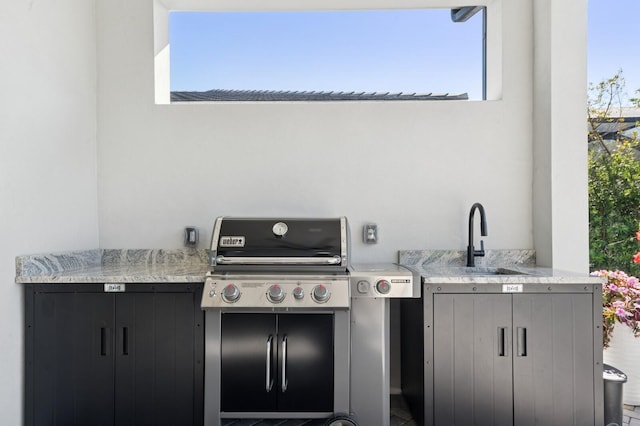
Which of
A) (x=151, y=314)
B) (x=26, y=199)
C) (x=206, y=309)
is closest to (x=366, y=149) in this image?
(x=206, y=309)

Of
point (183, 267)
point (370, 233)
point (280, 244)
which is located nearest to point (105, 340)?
point (183, 267)

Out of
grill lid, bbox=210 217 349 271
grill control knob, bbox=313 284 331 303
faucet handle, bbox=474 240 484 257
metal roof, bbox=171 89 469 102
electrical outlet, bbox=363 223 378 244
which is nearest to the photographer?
grill control knob, bbox=313 284 331 303

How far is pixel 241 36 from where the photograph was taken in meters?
3.22

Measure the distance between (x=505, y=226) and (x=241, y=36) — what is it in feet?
7.79

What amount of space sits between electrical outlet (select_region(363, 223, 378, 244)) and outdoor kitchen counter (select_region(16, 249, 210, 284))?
1.06 meters

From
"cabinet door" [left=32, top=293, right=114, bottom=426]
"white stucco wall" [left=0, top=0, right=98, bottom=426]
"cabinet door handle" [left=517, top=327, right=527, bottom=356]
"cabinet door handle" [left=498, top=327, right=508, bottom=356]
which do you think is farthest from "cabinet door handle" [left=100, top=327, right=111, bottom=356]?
"cabinet door handle" [left=517, top=327, right=527, bottom=356]

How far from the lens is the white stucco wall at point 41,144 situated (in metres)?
2.08

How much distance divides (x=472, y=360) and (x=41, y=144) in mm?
2583

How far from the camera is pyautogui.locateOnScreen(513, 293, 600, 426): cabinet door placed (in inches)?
84.7

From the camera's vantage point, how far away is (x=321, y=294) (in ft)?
6.84

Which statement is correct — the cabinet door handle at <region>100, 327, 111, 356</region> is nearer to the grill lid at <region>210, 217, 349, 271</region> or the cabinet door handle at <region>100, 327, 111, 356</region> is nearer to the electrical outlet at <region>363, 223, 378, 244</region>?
the grill lid at <region>210, 217, 349, 271</region>

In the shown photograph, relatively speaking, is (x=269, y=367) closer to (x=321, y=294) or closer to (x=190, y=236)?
(x=321, y=294)

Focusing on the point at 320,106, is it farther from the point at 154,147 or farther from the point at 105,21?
the point at 105,21

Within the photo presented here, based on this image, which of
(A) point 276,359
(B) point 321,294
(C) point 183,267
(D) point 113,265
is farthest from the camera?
(D) point 113,265
